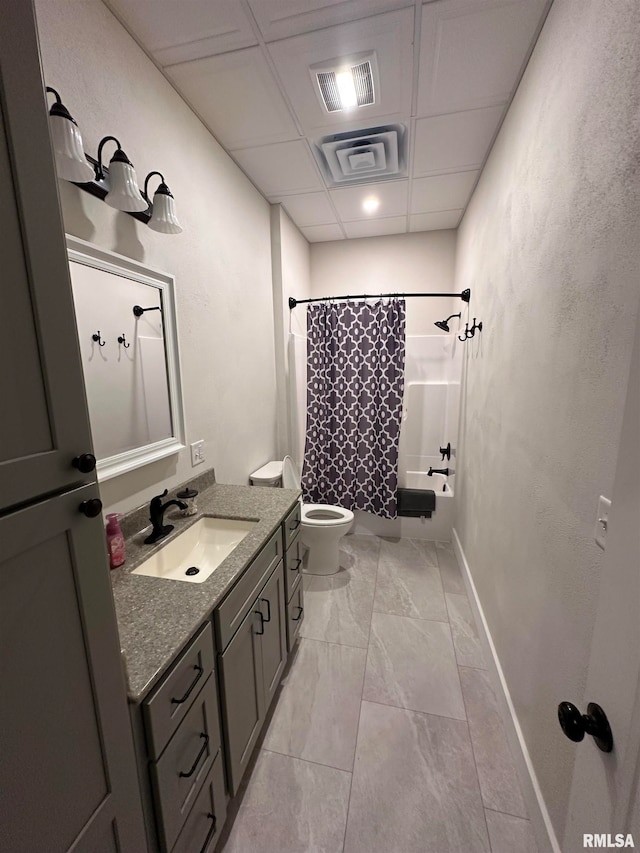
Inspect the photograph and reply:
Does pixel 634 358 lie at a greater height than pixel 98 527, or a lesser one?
greater

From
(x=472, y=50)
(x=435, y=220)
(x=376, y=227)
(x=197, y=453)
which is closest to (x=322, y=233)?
(x=376, y=227)

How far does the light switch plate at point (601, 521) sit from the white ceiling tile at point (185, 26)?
1931mm

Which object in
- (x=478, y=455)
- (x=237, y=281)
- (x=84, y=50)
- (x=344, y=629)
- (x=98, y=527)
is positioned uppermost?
(x=84, y=50)

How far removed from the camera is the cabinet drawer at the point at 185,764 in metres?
0.77

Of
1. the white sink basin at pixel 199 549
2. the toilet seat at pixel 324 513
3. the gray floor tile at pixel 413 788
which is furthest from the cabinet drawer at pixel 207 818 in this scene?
the toilet seat at pixel 324 513

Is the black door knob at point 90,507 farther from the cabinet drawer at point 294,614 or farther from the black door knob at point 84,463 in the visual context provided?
the cabinet drawer at point 294,614

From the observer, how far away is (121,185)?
1.10 metres

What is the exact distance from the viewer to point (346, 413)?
117 inches

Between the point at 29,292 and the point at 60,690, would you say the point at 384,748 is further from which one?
the point at 29,292

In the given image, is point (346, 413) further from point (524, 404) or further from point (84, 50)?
point (84, 50)

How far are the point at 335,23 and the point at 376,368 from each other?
1954 mm

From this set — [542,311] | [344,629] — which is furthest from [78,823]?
[542,311]

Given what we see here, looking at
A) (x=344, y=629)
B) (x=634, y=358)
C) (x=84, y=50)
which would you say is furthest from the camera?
(x=344, y=629)

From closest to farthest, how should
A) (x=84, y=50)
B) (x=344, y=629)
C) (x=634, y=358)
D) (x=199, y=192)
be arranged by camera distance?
1. (x=634, y=358)
2. (x=84, y=50)
3. (x=199, y=192)
4. (x=344, y=629)
